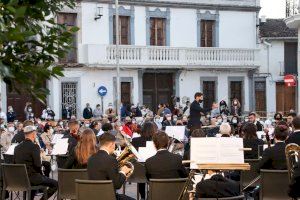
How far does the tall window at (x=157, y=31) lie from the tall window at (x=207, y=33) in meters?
2.54

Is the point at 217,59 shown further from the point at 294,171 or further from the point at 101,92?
the point at 294,171

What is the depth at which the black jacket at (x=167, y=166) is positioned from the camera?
32.9 ft

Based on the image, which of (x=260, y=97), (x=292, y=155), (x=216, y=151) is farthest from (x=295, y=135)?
(x=260, y=97)

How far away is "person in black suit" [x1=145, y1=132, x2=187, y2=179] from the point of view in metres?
10.0

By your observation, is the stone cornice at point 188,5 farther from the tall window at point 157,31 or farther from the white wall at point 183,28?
the tall window at point 157,31

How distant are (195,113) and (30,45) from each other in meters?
16.1

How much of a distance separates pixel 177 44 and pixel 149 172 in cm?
2938

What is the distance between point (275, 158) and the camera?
422 inches

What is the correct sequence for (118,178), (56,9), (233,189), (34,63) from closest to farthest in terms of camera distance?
(34,63) → (56,9) → (233,189) → (118,178)

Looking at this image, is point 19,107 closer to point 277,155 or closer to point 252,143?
point 252,143

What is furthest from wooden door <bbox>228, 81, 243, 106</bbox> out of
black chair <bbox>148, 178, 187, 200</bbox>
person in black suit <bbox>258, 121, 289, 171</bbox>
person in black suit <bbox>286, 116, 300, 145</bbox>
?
black chair <bbox>148, 178, 187, 200</bbox>

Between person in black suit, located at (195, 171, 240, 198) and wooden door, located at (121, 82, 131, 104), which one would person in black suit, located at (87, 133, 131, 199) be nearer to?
person in black suit, located at (195, 171, 240, 198)

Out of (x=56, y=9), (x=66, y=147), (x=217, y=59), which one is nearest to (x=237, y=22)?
(x=217, y=59)

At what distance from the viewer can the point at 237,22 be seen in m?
41.3
